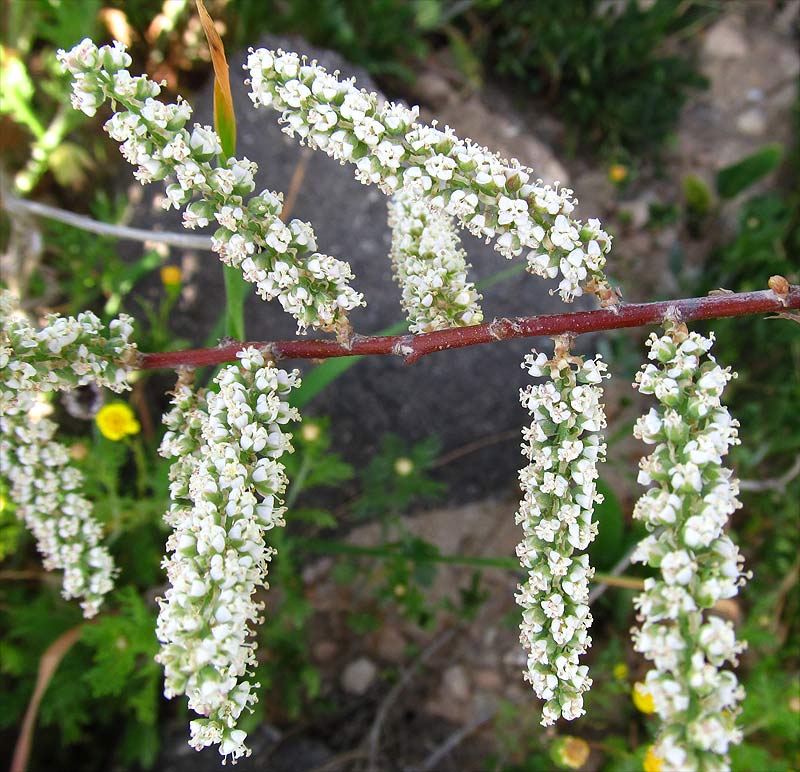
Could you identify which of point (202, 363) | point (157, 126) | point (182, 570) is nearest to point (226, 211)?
point (157, 126)

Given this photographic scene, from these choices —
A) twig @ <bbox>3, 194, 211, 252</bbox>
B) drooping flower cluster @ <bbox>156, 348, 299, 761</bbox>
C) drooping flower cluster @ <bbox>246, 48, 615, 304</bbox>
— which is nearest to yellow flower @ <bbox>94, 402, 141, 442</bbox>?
twig @ <bbox>3, 194, 211, 252</bbox>

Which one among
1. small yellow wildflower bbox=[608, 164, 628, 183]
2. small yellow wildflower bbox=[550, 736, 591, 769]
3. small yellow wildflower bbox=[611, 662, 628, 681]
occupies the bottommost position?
small yellow wildflower bbox=[550, 736, 591, 769]

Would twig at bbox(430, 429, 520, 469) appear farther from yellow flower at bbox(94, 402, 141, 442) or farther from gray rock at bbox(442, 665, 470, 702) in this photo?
yellow flower at bbox(94, 402, 141, 442)

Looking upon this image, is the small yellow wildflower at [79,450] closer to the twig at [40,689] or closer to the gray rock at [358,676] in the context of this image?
the twig at [40,689]

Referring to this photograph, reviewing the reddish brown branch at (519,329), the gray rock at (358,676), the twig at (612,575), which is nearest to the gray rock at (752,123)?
the twig at (612,575)

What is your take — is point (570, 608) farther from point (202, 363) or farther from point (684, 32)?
point (684, 32)

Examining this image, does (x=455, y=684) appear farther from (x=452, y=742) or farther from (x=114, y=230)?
(x=114, y=230)
